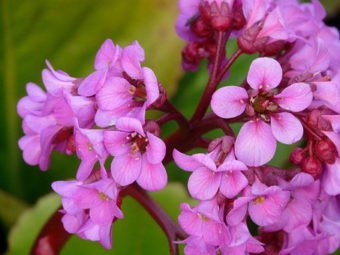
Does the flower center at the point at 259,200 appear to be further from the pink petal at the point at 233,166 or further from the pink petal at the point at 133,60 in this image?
the pink petal at the point at 133,60

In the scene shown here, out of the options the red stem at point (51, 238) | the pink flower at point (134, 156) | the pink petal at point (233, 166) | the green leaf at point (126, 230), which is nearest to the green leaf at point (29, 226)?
the green leaf at point (126, 230)

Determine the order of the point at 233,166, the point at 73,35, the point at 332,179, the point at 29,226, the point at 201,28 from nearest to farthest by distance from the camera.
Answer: the point at 233,166, the point at 332,179, the point at 201,28, the point at 29,226, the point at 73,35

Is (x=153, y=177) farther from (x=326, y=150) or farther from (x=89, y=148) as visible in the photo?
(x=326, y=150)

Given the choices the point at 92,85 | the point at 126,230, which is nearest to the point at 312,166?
the point at 92,85

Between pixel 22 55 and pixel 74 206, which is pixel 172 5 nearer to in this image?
pixel 22 55

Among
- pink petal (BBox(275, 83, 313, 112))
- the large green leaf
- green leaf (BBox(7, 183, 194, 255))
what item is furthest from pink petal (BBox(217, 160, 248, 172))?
the large green leaf

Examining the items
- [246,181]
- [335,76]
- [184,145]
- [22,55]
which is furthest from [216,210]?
[22,55]
